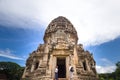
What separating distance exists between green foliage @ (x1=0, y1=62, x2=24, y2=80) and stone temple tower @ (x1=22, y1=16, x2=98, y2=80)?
45.7ft

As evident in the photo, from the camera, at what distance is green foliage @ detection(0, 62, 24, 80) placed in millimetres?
Result: 34881

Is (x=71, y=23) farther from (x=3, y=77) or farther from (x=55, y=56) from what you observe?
(x=3, y=77)

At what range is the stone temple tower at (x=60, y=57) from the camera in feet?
57.9

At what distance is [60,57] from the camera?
18672 millimetres

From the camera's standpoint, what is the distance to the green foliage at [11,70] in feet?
114

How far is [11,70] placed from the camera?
3703 cm

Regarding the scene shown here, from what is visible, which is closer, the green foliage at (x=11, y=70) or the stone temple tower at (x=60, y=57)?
the stone temple tower at (x=60, y=57)

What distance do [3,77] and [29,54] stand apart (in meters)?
16.4

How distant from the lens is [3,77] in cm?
3544

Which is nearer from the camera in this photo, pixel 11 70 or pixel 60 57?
pixel 60 57

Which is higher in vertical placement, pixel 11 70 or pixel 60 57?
pixel 11 70

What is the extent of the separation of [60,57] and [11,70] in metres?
22.5

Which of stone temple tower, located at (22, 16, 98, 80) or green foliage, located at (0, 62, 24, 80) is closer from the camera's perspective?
stone temple tower, located at (22, 16, 98, 80)

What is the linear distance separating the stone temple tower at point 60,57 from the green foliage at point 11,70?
13.9 m
